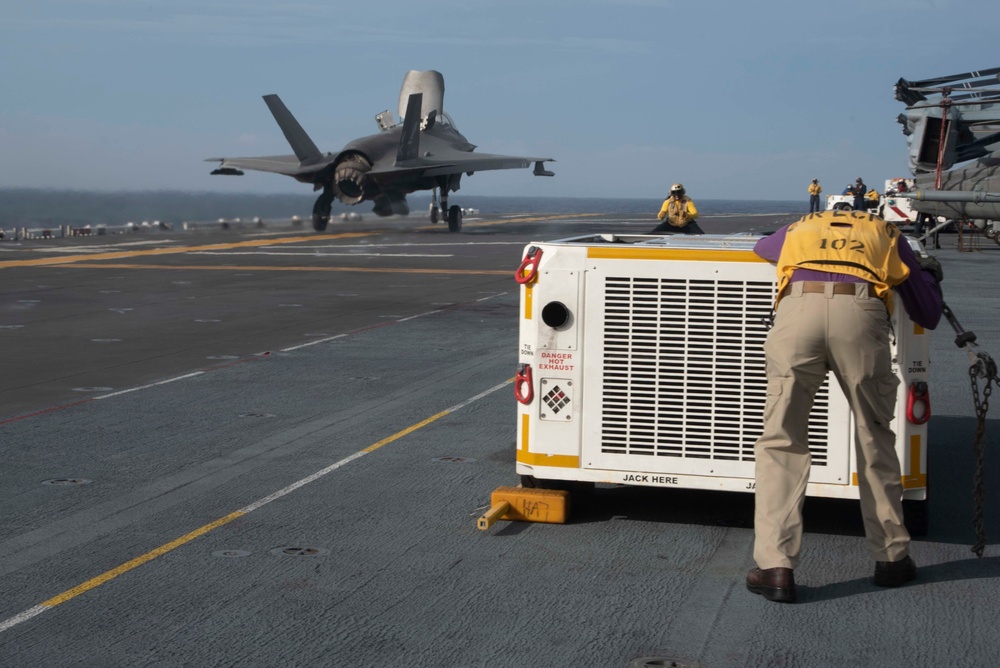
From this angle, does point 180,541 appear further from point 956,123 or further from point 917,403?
point 956,123

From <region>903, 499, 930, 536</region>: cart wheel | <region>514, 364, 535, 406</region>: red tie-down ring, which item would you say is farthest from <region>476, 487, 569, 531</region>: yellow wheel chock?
<region>903, 499, 930, 536</region>: cart wheel

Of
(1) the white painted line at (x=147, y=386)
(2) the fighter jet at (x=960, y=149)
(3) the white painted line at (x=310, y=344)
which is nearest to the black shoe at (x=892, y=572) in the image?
(1) the white painted line at (x=147, y=386)

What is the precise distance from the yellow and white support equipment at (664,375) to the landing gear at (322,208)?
42.9 metres

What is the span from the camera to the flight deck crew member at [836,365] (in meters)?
5.85

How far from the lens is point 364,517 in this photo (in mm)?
7477

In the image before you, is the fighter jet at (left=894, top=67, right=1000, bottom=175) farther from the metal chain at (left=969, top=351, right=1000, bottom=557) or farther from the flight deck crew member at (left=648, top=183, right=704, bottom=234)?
the metal chain at (left=969, top=351, right=1000, bottom=557)

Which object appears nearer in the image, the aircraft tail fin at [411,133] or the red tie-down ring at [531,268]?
the red tie-down ring at [531,268]

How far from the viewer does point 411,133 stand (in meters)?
48.2

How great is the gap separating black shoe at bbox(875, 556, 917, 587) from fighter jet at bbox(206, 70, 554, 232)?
4256 cm

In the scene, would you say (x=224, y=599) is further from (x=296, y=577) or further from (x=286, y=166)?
(x=286, y=166)

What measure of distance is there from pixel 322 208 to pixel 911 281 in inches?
1784

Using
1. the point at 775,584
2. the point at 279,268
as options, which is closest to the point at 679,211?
the point at 775,584

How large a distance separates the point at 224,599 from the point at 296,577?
0.48m

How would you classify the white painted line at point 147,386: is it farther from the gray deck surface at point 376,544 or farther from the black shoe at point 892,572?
the black shoe at point 892,572
